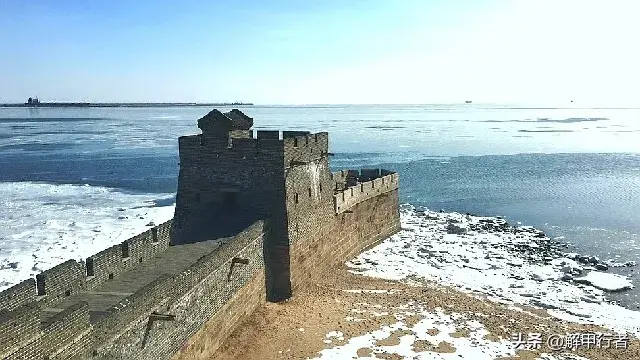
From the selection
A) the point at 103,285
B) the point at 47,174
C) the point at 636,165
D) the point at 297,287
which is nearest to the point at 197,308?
the point at 103,285

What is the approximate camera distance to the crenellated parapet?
2510cm

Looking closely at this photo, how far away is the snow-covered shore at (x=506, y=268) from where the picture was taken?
2111 cm

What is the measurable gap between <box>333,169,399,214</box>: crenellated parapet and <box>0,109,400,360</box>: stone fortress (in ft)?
0.42

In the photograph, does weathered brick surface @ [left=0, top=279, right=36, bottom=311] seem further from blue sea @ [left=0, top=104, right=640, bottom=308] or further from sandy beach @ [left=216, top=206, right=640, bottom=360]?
blue sea @ [left=0, top=104, right=640, bottom=308]

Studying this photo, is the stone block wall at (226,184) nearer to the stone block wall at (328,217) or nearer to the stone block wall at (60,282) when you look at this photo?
the stone block wall at (328,217)

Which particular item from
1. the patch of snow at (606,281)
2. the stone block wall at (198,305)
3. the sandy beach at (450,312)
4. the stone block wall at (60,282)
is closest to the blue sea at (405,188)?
the patch of snow at (606,281)

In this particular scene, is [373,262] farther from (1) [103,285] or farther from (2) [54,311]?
(2) [54,311]

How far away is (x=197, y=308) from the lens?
47.0 feet

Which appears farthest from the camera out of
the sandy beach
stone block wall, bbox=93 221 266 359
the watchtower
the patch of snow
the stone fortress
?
the patch of snow

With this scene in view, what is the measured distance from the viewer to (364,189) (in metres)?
28.0

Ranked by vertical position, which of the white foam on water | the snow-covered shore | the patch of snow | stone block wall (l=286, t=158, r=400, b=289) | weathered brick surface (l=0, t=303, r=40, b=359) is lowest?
the patch of snow


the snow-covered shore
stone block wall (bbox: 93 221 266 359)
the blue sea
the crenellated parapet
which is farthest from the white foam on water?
the snow-covered shore

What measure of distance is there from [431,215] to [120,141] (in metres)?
75.7

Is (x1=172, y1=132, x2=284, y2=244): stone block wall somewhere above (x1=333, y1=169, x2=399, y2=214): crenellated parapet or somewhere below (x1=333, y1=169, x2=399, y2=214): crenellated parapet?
above
